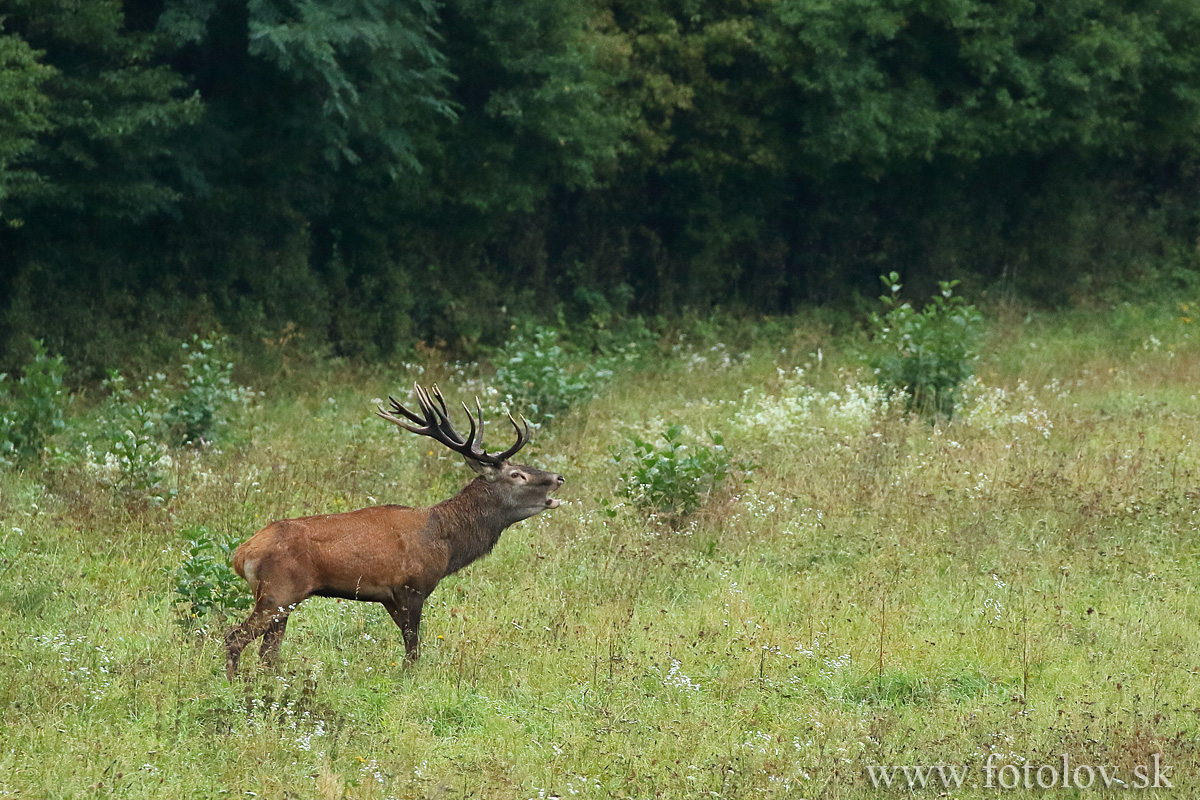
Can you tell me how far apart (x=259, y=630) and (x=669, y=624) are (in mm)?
2547

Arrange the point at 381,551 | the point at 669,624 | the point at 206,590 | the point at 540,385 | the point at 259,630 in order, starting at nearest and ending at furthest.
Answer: the point at 259,630 < the point at 381,551 < the point at 206,590 < the point at 669,624 < the point at 540,385

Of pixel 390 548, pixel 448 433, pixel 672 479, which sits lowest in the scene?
pixel 672 479

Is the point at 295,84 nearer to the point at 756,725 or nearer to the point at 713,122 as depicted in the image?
the point at 713,122

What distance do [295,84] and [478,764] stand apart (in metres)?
13.1

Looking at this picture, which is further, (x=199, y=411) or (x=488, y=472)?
(x=199, y=411)

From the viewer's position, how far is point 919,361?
13.3 metres

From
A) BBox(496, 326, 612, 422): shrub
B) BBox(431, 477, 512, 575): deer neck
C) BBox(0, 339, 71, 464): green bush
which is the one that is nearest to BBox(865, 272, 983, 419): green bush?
BBox(496, 326, 612, 422): shrub

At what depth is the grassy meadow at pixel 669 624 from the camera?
620 centimetres

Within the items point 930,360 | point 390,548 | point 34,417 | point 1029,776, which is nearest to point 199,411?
point 34,417

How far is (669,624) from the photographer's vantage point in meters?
8.41

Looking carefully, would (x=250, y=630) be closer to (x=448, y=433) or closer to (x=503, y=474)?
(x=448, y=433)

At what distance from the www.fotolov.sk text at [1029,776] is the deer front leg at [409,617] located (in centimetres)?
263

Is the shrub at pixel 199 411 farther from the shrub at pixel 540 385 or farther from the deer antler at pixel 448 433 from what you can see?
the deer antler at pixel 448 433

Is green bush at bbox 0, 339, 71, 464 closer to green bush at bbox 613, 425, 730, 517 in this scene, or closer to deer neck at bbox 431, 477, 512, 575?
green bush at bbox 613, 425, 730, 517
